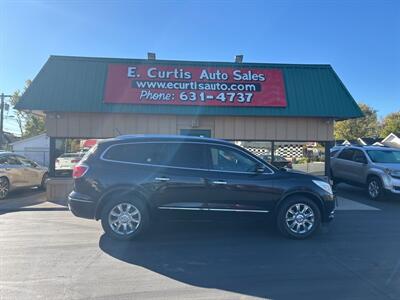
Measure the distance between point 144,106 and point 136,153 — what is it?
5.82 metres

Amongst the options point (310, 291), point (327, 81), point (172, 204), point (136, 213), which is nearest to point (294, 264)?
point (310, 291)

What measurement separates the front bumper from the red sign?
616cm

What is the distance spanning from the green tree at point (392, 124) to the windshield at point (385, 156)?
173ft

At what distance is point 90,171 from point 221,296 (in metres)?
3.64

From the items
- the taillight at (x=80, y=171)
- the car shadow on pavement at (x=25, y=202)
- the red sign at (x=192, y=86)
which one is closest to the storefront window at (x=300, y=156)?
the red sign at (x=192, y=86)

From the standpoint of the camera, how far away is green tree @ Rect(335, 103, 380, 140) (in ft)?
214

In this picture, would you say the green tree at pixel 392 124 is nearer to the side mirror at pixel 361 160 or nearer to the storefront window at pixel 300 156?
the storefront window at pixel 300 156

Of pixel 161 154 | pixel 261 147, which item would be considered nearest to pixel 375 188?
pixel 261 147

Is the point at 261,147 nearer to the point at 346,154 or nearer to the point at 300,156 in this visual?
the point at 300,156

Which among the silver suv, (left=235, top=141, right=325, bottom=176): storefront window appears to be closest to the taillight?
(left=235, top=141, right=325, bottom=176): storefront window

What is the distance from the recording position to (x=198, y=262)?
19.0ft

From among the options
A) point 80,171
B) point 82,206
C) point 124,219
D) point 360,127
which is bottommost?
point 124,219

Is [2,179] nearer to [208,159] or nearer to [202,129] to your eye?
[202,129]

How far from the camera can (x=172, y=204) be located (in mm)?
6980
